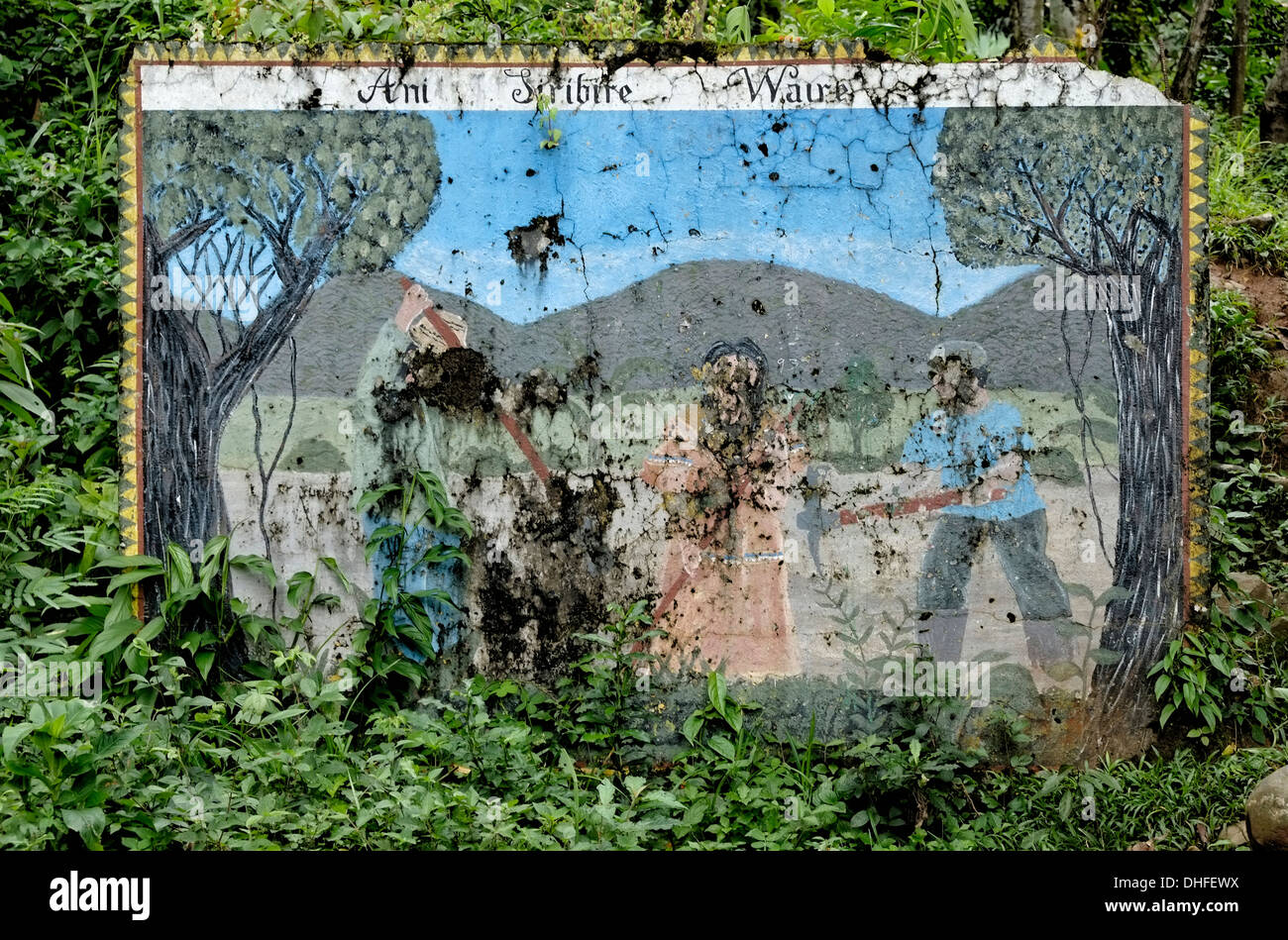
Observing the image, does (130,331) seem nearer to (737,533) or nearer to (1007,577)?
(737,533)

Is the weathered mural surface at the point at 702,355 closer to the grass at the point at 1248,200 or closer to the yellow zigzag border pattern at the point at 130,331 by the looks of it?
the yellow zigzag border pattern at the point at 130,331

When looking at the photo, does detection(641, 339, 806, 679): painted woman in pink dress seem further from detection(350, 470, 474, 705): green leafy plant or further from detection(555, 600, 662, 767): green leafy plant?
detection(350, 470, 474, 705): green leafy plant

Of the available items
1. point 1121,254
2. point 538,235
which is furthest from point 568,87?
point 1121,254

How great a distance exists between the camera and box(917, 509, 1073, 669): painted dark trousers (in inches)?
177

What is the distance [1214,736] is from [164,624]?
13.5 ft

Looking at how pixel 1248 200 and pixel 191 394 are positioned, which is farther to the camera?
pixel 1248 200

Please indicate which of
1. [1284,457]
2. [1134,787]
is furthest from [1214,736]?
[1284,457]

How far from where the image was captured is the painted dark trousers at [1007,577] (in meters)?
4.49

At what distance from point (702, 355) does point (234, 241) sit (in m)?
1.93

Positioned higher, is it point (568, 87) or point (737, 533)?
point (568, 87)

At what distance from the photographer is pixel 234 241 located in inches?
178

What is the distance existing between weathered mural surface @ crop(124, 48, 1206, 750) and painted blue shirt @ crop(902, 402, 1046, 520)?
0.01 meters

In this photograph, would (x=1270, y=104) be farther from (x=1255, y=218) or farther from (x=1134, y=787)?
(x=1134, y=787)
